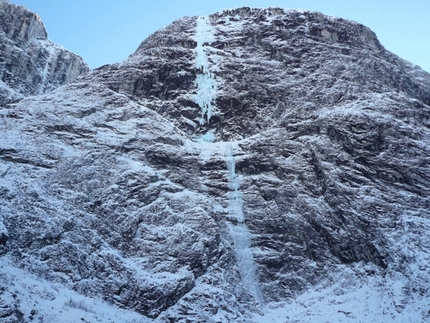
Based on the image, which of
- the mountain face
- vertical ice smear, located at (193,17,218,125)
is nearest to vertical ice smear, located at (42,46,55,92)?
the mountain face

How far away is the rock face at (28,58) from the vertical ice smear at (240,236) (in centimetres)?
3466

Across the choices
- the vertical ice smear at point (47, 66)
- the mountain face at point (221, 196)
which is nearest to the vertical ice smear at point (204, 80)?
the mountain face at point (221, 196)

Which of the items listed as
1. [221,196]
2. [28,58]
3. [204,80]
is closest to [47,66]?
[28,58]

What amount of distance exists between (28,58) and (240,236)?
50.4m

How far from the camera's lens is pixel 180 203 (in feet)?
99.0

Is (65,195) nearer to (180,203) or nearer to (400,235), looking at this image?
(180,203)

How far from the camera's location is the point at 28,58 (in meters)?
63.4

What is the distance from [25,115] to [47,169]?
25.5 feet

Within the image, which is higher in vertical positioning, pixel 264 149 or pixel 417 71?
pixel 417 71

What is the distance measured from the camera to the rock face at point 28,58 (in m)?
58.9

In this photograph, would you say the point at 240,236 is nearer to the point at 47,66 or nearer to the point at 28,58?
the point at 28,58

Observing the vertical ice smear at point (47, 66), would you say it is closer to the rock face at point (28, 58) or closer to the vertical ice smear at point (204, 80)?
the rock face at point (28, 58)

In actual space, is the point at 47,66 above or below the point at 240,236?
above

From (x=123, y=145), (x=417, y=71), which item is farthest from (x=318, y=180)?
(x=417, y=71)
